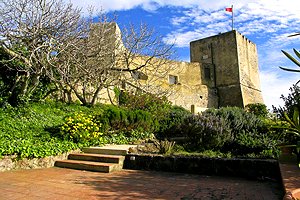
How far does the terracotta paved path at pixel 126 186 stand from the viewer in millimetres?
3697

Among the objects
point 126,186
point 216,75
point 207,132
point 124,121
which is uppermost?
point 216,75

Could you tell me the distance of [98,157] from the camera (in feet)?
20.2

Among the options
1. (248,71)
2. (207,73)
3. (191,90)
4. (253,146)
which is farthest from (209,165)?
(248,71)

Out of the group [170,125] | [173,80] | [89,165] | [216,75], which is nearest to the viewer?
[89,165]

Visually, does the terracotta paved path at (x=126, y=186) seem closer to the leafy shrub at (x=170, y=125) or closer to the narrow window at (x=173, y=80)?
the leafy shrub at (x=170, y=125)

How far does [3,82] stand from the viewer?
30.2 feet

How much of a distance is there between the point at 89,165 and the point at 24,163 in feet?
4.57

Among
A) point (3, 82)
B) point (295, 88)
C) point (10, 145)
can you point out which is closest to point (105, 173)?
point (10, 145)

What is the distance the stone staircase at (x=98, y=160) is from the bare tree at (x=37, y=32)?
301 cm

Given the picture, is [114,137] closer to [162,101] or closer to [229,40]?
[162,101]

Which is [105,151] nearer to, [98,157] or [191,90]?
[98,157]

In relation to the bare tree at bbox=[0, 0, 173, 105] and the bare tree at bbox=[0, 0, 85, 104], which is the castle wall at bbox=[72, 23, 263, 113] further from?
the bare tree at bbox=[0, 0, 85, 104]

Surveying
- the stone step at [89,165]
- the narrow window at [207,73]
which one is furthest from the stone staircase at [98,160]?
the narrow window at [207,73]

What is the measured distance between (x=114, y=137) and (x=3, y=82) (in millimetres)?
4686
